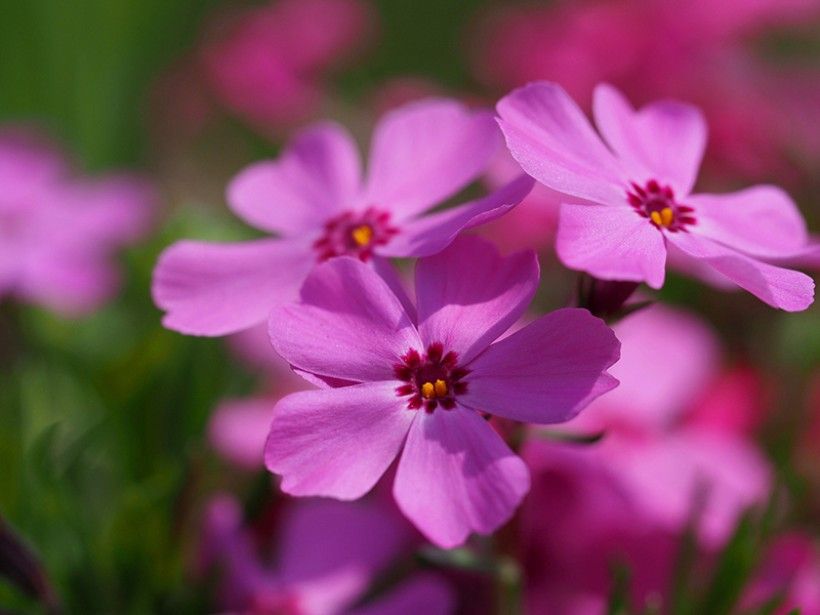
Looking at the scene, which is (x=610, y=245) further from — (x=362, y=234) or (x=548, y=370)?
(x=362, y=234)

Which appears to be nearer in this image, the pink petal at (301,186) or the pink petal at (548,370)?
the pink petal at (548,370)

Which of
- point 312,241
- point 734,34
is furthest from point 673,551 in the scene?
point 734,34

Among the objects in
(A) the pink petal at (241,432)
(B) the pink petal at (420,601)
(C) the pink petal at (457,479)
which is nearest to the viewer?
(C) the pink petal at (457,479)

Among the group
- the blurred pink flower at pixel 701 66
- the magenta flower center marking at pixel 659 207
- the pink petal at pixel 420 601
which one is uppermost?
the magenta flower center marking at pixel 659 207

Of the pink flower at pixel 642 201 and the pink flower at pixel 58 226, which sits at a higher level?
the pink flower at pixel 642 201

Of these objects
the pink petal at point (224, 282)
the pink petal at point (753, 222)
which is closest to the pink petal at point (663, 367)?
the pink petal at point (753, 222)

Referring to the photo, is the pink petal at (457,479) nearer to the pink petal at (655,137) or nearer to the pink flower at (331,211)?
the pink flower at (331,211)

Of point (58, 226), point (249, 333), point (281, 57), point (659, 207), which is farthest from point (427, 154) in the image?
point (281, 57)

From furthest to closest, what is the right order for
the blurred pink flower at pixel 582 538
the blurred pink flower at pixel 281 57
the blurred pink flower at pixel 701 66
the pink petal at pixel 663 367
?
the blurred pink flower at pixel 281 57 → the blurred pink flower at pixel 701 66 → the pink petal at pixel 663 367 → the blurred pink flower at pixel 582 538
